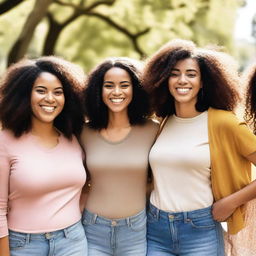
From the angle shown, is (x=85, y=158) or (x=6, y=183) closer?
(x=6, y=183)

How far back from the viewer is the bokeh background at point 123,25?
46.2 ft

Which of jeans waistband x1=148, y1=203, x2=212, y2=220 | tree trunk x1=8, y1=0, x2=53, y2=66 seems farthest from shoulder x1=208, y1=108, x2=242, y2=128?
tree trunk x1=8, y1=0, x2=53, y2=66

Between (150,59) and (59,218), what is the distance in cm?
151

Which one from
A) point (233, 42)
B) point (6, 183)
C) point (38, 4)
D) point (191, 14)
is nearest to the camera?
point (6, 183)

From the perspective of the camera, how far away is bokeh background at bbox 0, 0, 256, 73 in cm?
1409

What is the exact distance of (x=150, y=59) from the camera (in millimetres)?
4039

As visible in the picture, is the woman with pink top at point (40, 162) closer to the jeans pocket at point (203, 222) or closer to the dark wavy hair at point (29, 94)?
the dark wavy hair at point (29, 94)

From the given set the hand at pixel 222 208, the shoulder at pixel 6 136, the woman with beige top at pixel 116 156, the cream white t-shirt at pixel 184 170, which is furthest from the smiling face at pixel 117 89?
the hand at pixel 222 208

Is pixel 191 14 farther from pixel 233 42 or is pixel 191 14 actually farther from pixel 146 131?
pixel 146 131

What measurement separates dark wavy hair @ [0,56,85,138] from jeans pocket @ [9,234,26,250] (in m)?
0.73

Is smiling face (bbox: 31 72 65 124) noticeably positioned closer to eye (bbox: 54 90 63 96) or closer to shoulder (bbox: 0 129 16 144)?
eye (bbox: 54 90 63 96)

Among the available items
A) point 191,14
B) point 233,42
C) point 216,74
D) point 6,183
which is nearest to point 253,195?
point 216,74

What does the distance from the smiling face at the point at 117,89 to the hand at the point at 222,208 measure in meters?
1.06

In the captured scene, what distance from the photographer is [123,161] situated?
12.2 ft
